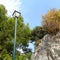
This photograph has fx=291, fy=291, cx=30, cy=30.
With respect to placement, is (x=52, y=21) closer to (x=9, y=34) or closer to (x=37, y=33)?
(x=37, y=33)

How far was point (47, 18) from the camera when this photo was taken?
20.8 m

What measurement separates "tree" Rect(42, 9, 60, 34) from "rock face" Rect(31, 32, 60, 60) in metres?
0.41

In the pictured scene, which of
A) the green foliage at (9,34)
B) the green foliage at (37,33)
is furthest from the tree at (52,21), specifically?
the green foliage at (9,34)

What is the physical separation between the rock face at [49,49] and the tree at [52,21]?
0.41 metres

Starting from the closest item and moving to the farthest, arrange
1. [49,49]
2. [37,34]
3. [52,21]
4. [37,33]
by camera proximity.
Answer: [49,49], [52,21], [37,34], [37,33]

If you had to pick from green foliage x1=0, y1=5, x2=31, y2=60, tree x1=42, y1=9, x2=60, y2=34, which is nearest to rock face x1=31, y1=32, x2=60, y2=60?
tree x1=42, y1=9, x2=60, y2=34

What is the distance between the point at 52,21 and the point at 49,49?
2093 mm

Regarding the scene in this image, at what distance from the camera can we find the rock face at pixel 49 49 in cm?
1891

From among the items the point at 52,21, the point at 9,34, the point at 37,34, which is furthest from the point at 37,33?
the point at 52,21

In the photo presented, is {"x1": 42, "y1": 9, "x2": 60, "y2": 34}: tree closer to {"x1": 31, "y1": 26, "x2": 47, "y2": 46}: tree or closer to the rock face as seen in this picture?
the rock face

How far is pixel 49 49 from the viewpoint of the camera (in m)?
19.3

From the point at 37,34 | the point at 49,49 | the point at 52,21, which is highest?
the point at 52,21

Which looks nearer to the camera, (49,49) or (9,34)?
(49,49)

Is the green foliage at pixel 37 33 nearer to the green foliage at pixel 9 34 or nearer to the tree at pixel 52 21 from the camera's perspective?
the green foliage at pixel 9 34
